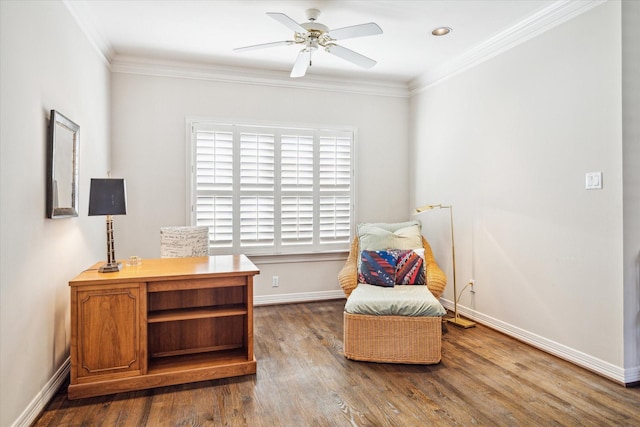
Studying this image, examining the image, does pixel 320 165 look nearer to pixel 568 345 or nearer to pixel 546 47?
pixel 546 47

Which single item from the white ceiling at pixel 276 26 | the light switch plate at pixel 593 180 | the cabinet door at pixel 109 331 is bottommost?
the cabinet door at pixel 109 331

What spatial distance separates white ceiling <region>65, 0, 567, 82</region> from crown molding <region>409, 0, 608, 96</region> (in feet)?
0.09

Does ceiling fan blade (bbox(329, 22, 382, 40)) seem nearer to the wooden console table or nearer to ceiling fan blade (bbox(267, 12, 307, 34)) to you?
ceiling fan blade (bbox(267, 12, 307, 34))

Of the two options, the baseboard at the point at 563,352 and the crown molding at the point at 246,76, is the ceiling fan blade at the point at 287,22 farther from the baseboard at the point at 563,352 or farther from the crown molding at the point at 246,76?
the baseboard at the point at 563,352

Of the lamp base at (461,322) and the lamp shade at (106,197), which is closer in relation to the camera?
the lamp shade at (106,197)

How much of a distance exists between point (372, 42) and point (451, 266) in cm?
246

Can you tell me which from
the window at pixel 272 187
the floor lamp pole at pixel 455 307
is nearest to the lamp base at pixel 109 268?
the window at pixel 272 187

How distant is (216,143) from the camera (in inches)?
170

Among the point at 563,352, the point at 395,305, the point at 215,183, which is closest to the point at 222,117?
the point at 215,183

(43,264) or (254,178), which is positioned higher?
(254,178)

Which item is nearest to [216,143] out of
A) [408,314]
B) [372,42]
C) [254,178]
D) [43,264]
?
[254,178]

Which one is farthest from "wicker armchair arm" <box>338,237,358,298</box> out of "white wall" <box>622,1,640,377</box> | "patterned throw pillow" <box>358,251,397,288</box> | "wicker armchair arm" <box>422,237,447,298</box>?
"white wall" <box>622,1,640,377</box>

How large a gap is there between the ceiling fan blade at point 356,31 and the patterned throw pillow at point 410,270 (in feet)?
6.27

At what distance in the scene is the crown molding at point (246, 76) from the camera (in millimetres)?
4059
